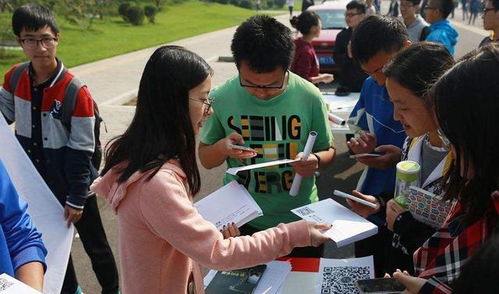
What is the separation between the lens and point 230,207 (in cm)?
182

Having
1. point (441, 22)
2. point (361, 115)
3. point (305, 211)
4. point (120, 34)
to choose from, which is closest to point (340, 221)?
point (305, 211)

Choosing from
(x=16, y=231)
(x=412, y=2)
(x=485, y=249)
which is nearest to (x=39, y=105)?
(x=16, y=231)

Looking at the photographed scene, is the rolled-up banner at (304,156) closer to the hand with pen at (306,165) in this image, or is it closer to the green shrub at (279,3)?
the hand with pen at (306,165)

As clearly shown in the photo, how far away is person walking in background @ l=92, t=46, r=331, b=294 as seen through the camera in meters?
1.42

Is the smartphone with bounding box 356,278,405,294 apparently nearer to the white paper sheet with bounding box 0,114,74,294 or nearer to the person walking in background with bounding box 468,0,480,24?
the white paper sheet with bounding box 0,114,74,294

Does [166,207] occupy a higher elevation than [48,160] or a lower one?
higher

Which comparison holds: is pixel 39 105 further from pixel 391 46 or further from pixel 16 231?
pixel 391 46

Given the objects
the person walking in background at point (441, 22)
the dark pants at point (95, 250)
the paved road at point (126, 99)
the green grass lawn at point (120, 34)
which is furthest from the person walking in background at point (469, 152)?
the green grass lawn at point (120, 34)

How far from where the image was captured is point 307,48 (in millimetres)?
5699

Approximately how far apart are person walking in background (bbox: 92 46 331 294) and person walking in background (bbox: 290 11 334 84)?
3.99m

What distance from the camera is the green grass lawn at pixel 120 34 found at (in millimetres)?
11969

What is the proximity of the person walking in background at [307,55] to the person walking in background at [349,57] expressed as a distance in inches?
8.9

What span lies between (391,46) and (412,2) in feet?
12.0

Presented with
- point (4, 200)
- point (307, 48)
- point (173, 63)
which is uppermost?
point (173, 63)
